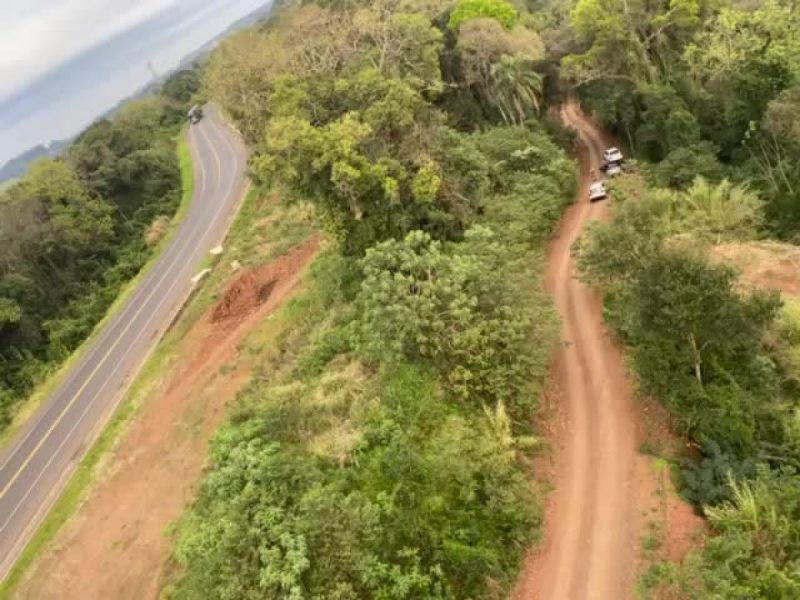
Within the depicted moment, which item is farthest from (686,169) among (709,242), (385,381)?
(385,381)

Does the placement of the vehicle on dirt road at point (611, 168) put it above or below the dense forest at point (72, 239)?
below

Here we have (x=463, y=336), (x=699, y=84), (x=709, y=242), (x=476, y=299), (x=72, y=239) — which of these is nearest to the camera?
(x=463, y=336)

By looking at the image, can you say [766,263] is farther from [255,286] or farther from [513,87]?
[255,286]

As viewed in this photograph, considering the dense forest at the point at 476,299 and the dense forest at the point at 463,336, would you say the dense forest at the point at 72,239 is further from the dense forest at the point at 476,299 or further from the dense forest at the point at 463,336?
the dense forest at the point at 463,336

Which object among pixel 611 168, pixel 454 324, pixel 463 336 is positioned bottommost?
pixel 611 168

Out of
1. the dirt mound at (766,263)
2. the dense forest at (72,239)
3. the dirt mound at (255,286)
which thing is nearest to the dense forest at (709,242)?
the dirt mound at (766,263)
